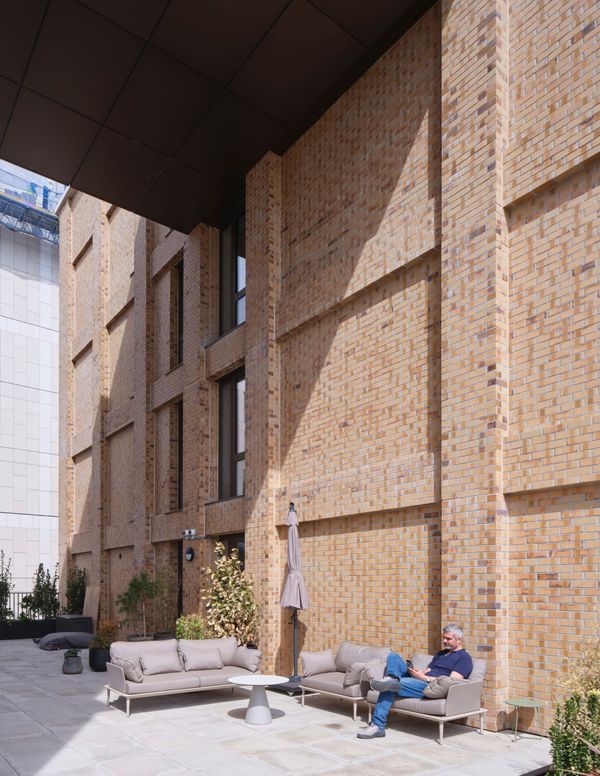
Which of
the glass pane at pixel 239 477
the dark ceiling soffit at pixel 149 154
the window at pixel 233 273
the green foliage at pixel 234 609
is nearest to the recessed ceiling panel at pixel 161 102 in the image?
the dark ceiling soffit at pixel 149 154

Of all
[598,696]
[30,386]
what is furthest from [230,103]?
[30,386]

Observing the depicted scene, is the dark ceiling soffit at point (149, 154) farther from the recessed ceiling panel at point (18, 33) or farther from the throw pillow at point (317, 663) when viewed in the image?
the throw pillow at point (317, 663)

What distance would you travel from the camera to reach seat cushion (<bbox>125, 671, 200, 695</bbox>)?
9078 mm

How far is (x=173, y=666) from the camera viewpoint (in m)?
9.88

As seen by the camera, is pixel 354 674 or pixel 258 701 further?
pixel 258 701

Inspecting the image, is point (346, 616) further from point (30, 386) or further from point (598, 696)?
point (30, 386)

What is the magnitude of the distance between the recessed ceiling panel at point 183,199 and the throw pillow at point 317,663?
29.3 feet

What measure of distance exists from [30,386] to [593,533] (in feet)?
100

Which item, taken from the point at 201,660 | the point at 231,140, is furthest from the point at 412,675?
the point at 231,140

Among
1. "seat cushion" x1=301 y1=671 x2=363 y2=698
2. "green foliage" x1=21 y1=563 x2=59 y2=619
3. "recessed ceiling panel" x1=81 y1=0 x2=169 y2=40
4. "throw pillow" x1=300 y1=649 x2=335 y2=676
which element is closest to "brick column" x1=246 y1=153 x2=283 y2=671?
"throw pillow" x1=300 y1=649 x2=335 y2=676

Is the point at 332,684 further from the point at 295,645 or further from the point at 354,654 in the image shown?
the point at 295,645

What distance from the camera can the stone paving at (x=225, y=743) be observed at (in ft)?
21.9

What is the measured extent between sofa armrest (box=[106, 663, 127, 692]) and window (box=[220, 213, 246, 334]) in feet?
24.3

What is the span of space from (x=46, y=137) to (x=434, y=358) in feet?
26.5
